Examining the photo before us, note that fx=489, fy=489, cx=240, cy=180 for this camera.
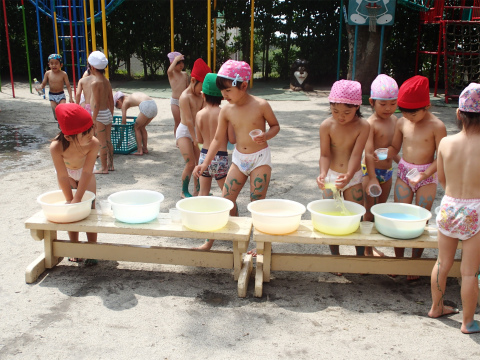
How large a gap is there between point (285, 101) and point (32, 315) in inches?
448

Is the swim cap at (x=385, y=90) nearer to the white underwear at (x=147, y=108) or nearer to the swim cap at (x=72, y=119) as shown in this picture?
the swim cap at (x=72, y=119)

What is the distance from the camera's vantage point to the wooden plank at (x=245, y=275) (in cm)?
352

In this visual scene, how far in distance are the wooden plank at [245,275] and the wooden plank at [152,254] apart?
123mm

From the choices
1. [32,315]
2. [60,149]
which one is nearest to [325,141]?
[60,149]

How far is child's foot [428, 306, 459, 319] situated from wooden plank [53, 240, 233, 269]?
4.77 ft

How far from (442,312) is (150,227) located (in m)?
2.12

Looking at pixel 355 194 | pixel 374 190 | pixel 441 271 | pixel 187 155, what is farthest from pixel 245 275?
pixel 187 155

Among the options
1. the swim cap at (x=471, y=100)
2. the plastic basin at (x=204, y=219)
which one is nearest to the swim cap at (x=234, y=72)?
the plastic basin at (x=204, y=219)

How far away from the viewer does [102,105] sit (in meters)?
6.71

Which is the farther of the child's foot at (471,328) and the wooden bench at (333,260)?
the wooden bench at (333,260)

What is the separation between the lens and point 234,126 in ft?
13.5

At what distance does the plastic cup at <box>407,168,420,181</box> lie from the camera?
3.73 m

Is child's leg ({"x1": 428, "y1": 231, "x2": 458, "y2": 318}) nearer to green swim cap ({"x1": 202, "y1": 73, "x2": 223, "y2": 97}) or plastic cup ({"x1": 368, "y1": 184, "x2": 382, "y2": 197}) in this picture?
plastic cup ({"x1": 368, "y1": 184, "x2": 382, "y2": 197})

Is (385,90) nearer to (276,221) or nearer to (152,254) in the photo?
(276,221)
